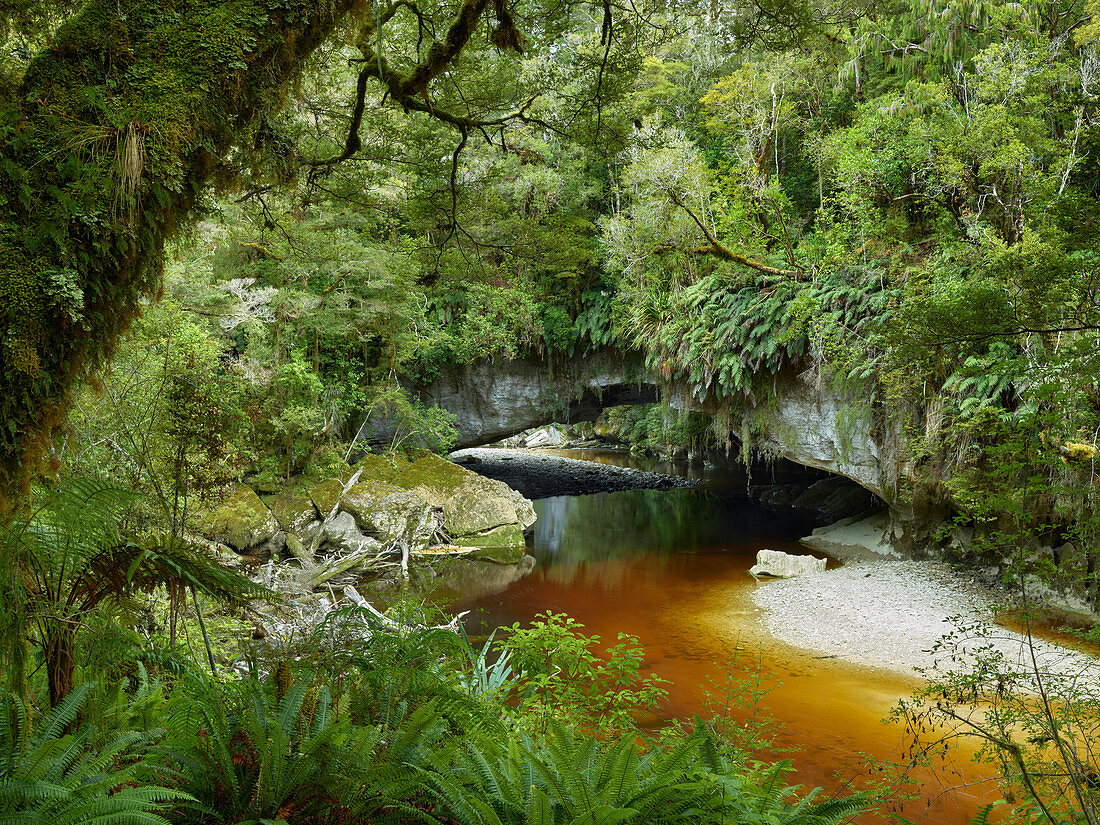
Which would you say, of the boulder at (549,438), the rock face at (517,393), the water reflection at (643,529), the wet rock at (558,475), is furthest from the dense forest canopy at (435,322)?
the boulder at (549,438)

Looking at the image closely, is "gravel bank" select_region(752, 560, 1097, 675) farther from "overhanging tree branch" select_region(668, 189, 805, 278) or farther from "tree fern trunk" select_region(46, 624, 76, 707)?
"tree fern trunk" select_region(46, 624, 76, 707)

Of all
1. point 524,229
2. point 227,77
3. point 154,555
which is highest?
point 524,229

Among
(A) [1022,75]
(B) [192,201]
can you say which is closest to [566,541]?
(A) [1022,75]

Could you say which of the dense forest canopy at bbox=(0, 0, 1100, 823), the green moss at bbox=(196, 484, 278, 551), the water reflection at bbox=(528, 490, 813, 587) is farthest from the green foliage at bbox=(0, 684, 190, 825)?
the water reflection at bbox=(528, 490, 813, 587)

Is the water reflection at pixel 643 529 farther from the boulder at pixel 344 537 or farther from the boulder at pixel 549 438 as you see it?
the boulder at pixel 549 438

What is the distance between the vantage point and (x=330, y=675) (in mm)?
2656

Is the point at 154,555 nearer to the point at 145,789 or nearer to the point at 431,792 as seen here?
the point at 145,789

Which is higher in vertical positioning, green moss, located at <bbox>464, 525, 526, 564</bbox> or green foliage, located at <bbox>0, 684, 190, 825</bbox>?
green foliage, located at <bbox>0, 684, 190, 825</bbox>

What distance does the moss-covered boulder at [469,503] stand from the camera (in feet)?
43.1

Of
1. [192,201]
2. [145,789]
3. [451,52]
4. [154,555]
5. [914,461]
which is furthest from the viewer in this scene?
[914,461]

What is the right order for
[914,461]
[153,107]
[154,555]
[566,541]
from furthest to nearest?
[566,541]
[914,461]
[153,107]
[154,555]

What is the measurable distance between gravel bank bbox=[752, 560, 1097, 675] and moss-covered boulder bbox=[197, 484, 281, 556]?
8.31m

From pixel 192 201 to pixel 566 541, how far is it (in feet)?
39.9

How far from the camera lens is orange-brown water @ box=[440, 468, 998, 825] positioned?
5.33 m
